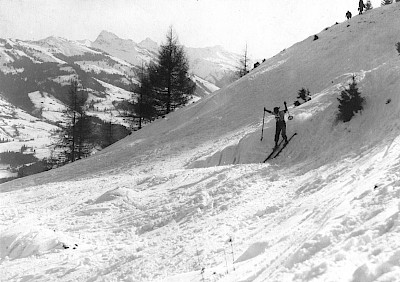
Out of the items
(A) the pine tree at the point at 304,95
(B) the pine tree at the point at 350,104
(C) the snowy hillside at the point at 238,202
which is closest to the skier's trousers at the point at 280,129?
(C) the snowy hillside at the point at 238,202

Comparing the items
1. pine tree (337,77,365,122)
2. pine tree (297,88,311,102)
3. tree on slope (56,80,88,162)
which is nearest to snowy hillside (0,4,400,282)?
Result: pine tree (337,77,365,122)

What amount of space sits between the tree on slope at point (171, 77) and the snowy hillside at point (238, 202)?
1010 cm

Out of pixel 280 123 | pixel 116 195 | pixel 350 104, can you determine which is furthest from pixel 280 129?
pixel 116 195

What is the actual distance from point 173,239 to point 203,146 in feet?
31.0

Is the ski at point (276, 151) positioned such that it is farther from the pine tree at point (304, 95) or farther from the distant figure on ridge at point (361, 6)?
the distant figure on ridge at point (361, 6)

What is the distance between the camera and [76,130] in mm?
34531

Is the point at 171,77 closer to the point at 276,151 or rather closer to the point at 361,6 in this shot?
the point at 361,6

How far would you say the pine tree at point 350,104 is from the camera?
1400 centimetres

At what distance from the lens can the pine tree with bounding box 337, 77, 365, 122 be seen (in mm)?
14000

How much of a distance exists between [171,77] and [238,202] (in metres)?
22.8

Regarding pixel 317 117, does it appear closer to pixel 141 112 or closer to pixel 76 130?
pixel 141 112

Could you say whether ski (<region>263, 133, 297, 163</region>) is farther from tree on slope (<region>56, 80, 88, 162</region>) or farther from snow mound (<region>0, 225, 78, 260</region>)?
tree on slope (<region>56, 80, 88, 162</region>)

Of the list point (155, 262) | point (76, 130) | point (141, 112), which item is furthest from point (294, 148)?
point (76, 130)

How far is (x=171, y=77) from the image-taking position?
31.9 metres
